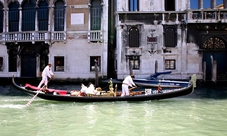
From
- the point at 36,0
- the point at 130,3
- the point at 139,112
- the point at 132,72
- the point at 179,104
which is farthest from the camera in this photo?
Result: the point at 36,0

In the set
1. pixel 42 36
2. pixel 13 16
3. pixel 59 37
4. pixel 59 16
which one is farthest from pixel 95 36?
pixel 13 16

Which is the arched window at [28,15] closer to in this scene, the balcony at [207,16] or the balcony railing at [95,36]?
the balcony railing at [95,36]

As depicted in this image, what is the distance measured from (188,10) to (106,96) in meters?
7.63

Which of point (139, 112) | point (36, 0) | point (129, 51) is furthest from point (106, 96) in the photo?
point (36, 0)

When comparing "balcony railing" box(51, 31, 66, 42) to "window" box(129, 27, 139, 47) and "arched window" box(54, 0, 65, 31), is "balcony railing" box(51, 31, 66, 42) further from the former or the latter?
"window" box(129, 27, 139, 47)

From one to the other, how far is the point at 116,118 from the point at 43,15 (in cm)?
1125

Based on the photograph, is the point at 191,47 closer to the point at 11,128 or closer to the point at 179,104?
the point at 179,104

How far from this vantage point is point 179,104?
9.00 metres

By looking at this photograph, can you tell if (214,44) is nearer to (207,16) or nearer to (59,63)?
(207,16)

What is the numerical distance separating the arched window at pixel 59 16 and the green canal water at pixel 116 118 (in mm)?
7603

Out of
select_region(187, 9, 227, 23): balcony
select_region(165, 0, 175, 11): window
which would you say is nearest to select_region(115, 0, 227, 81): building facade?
select_region(165, 0, 175, 11): window

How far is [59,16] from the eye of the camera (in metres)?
16.4

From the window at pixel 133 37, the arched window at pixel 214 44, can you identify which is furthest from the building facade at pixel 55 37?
the arched window at pixel 214 44

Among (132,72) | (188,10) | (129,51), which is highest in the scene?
(188,10)
